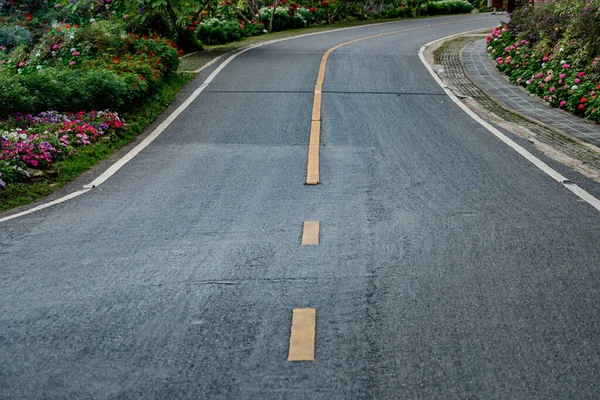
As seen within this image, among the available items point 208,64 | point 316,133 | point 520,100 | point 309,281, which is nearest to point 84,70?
point 316,133

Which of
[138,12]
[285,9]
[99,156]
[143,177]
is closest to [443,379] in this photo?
[143,177]

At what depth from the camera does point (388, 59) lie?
21.2m

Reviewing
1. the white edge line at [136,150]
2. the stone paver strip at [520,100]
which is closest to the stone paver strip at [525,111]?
the stone paver strip at [520,100]

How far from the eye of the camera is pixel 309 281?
18.2 ft

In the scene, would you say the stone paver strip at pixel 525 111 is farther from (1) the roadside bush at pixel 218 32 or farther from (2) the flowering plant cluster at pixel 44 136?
(1) the roadside bush at pixel 218 32

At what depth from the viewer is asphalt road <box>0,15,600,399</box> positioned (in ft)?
13.8

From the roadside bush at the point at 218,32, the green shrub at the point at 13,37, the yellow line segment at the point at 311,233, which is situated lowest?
the roadside bush at the point at 218,32

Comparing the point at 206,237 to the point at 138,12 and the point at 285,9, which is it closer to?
the point at 138,12

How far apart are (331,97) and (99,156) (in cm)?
589

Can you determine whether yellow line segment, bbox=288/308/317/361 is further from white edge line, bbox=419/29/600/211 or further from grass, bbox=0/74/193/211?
grass, bbox=0/74/193/211

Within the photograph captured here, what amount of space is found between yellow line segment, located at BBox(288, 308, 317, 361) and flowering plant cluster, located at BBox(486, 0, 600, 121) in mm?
9967

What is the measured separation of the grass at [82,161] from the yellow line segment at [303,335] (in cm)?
472

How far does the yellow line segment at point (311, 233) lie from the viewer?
6.51m

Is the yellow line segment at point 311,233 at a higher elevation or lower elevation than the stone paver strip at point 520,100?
higher
